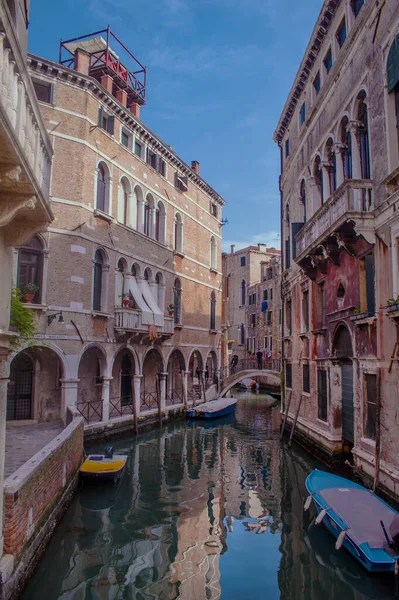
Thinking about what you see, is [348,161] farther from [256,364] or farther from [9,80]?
[256,364]

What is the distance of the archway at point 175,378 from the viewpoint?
2188 centimetres

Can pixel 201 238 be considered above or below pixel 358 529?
above

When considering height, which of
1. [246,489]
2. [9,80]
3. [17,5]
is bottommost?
[246,489]

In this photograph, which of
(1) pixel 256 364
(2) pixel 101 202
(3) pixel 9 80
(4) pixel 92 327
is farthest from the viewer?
(1) pixel 256 364

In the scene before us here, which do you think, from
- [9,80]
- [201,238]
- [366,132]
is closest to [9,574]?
[9,80]

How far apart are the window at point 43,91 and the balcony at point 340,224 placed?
8445 millimetres

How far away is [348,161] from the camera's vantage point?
11.0 metres

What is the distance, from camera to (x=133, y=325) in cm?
1630

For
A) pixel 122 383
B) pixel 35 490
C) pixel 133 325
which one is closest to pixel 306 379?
pixel 133 325

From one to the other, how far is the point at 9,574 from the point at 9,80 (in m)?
4.74

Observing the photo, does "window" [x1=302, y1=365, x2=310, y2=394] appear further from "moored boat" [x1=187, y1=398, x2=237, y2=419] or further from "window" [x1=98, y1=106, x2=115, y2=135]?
"window" [x1=98, y1=106, x2=115, y2=135]

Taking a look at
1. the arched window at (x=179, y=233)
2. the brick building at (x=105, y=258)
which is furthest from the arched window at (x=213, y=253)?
the arched window at (x=179, y=233)

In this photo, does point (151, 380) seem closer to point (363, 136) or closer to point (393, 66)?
point (363, 136)

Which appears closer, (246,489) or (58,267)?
(246,489)
